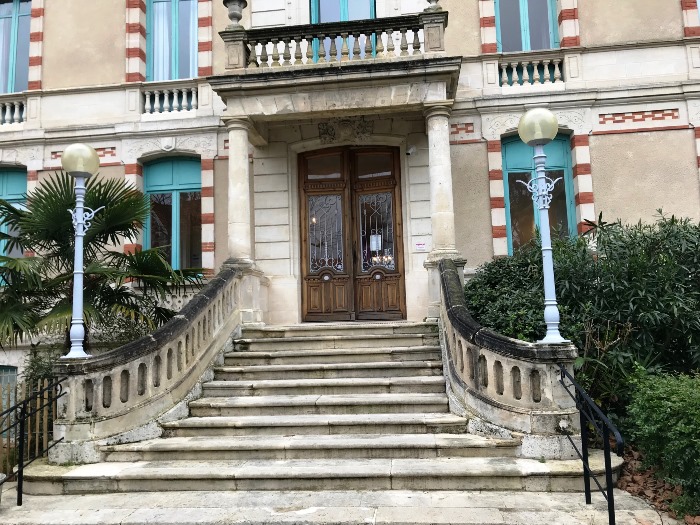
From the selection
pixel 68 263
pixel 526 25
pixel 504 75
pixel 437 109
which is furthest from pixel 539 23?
pixel 68 263

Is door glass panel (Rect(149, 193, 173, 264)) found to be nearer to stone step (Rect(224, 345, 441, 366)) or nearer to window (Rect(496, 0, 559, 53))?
stone step (Rect(224, 345, 441, 366))

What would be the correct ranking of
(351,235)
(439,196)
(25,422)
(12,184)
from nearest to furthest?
(25,422), (439,196), (351,235), (12,184)

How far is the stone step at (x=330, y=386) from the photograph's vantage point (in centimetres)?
731


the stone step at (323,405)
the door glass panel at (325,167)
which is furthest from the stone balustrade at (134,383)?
the door glass panel at (325,167)

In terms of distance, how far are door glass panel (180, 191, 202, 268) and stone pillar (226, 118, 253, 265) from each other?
81.7 inches

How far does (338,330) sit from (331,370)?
47.9 inches

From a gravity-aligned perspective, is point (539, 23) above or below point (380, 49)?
above

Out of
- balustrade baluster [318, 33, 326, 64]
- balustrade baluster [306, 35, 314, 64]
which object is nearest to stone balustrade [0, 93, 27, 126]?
balustrade baluster [306, 35, 314, 64]

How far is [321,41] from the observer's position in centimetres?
999

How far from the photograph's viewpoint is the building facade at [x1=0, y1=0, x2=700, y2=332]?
9688 mm

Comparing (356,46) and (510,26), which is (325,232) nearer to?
(356,46)

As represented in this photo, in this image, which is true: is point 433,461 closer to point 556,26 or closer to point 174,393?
point 174,393

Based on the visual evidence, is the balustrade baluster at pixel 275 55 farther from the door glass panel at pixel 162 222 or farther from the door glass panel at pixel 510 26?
the door glass panel at pixel 510 26

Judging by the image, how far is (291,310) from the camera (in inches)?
424
